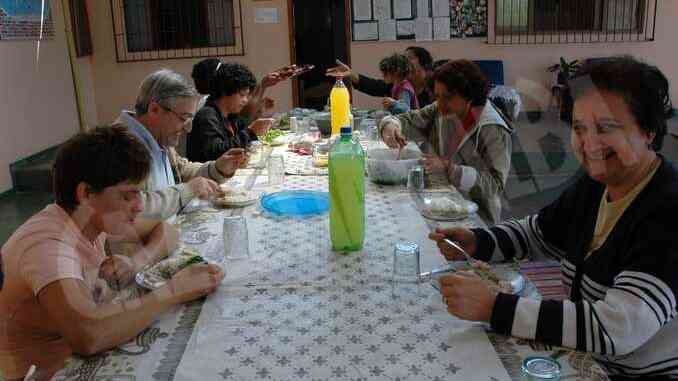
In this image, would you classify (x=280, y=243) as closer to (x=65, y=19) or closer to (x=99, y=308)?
(x=99, y=308)

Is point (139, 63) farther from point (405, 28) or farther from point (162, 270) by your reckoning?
point (162, 270)

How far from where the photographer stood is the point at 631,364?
1083 mm

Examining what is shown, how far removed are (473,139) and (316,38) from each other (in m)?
3.65

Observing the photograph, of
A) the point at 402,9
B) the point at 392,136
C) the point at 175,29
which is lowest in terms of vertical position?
the point at 392,136

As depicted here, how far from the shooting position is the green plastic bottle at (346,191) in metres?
1.38

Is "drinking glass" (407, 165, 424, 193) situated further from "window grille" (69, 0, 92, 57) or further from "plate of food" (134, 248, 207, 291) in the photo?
"window grille" (69, 0, 92, 57)

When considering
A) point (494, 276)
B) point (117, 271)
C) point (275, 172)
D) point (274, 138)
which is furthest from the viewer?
point (274, 138)

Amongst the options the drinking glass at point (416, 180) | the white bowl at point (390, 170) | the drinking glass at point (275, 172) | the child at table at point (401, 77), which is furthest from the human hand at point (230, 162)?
the child at table at point (401, 77)

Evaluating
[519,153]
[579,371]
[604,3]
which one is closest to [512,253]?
[579,371]

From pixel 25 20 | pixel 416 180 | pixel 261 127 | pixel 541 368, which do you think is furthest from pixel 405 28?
pixel 541 368

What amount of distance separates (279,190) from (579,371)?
1.29 metres

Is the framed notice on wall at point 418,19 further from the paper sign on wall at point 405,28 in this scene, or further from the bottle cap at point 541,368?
the bottle cap at point 541,368

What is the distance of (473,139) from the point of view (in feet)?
7.41

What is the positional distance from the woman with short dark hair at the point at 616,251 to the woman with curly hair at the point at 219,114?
1.76m
